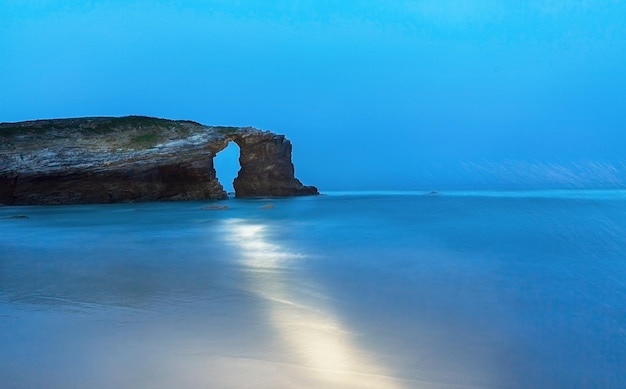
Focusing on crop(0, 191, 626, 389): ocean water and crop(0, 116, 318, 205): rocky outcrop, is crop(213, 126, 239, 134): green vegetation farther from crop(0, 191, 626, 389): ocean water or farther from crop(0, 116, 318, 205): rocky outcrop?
crop(0, 191, 626, 389): ocean water

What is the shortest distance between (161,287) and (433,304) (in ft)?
14.1

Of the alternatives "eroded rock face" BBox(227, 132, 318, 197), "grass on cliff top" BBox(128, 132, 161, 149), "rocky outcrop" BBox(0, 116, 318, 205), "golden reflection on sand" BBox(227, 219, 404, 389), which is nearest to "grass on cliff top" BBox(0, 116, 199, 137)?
"rocky outcrop" BBox(0, 116, 318, 205)

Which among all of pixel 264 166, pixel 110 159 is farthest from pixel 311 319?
pixel 264 166

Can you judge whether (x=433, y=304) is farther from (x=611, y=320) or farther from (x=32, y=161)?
(x=32, y=161)

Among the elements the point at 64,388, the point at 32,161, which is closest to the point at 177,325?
the point at 64,388

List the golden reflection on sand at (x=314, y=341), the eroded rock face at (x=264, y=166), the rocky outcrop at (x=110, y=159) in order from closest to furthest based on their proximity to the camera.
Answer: the golden reflection on sand at (x=314, y=341) → the rocky outcrop at (x=110, y=159) → the eroded rock face at (x=264, y=166)

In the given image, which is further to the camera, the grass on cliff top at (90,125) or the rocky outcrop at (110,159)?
the grass on cliff top at (90,125)

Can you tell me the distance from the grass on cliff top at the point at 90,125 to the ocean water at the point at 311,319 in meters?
39.5

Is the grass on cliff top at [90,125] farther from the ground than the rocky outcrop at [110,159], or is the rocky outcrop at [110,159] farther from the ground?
the grass on cliff top at [90,125]

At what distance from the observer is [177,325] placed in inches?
181

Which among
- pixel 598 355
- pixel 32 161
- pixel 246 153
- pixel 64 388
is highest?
pixel 246 153

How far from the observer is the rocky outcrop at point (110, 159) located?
125ft

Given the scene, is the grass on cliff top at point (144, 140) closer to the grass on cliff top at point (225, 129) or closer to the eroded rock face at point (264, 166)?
the grass on cliff top at point (225, 129)

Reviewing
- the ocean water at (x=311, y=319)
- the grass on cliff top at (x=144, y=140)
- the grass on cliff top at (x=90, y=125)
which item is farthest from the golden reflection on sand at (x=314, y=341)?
the grass on cliff top at (x=90, y=125)
